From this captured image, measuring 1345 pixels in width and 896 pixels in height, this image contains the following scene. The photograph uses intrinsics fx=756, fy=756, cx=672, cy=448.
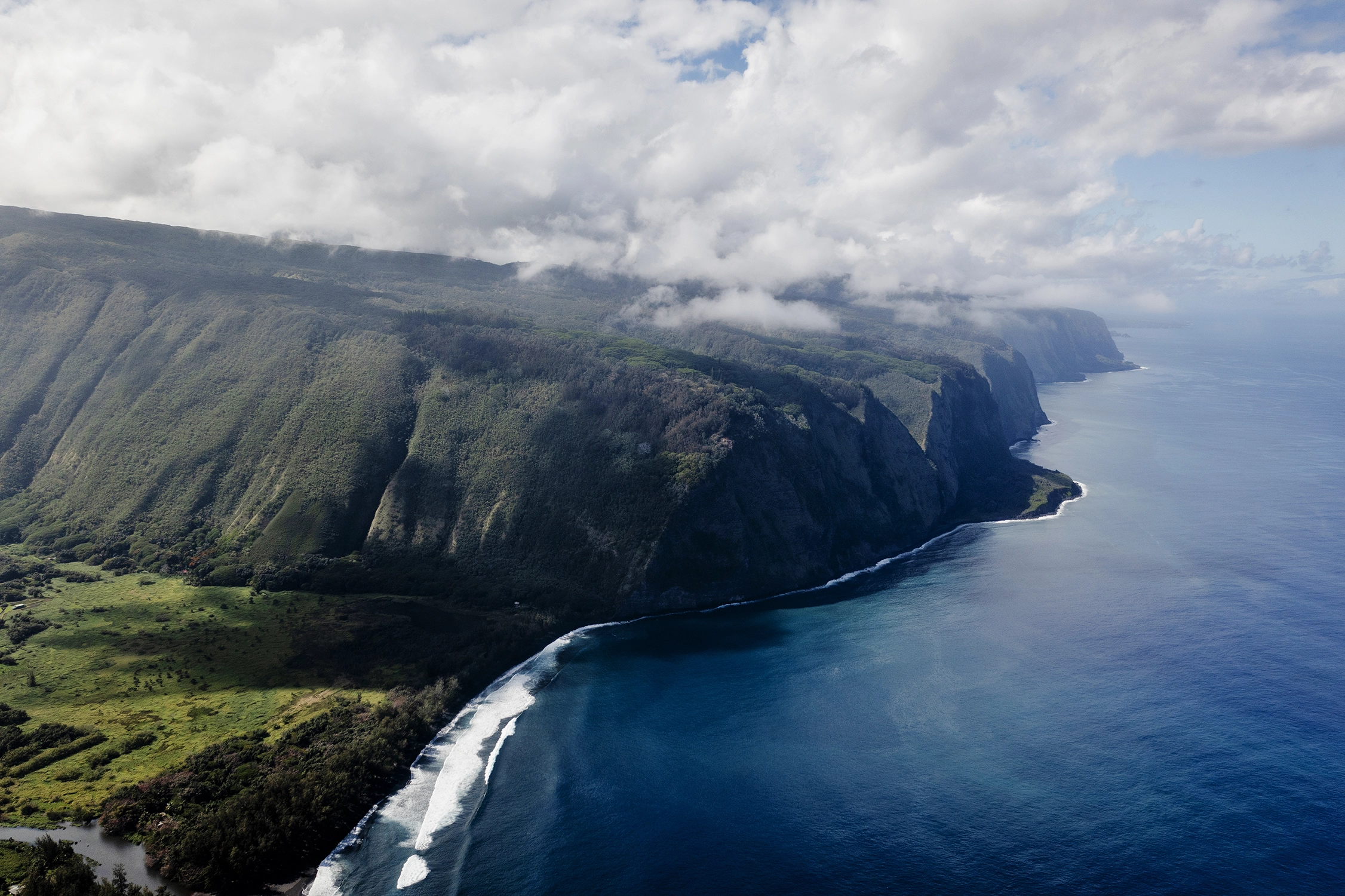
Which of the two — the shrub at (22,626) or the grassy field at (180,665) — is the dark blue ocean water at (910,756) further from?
the shrub at (22,626)

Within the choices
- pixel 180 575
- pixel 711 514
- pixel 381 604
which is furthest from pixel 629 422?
pixel 180 575

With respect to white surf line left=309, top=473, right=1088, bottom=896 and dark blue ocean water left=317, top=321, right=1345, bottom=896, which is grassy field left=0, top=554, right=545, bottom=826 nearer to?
white surf line left=309, top=473, right=1088, bottom=896

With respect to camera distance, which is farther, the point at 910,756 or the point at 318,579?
the point at 318,579

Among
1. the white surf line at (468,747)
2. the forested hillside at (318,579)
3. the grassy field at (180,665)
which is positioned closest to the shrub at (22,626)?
the forested hillside at (318,579)

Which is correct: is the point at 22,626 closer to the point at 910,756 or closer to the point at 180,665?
the point at 180,665

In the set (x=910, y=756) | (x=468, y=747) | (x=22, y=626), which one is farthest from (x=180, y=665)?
(x=910, y=756)

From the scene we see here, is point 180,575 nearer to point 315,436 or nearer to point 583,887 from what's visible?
point 315,436
